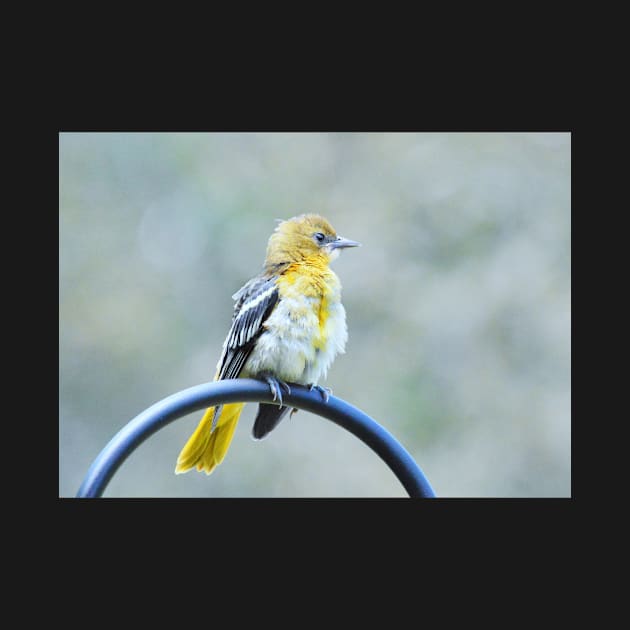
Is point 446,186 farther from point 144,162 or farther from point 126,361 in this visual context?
point 126,361

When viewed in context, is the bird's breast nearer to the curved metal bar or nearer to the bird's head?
the bird's head

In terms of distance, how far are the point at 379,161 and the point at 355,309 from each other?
5.06ft

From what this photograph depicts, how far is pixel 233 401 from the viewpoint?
2.90 m

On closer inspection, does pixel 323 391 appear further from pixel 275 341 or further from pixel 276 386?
pixel 275 341

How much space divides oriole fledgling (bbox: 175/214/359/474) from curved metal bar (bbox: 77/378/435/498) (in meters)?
0.33

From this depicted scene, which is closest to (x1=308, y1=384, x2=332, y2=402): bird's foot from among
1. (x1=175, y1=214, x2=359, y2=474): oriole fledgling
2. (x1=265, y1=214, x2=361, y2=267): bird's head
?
(x1=175, y1=214, x2=359, y2=474): oriole fledgling

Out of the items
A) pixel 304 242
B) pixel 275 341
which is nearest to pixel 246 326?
pixel 275 341

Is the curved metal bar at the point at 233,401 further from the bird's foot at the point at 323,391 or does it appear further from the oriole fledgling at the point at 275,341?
the oriole fledgling at the point at 275,341

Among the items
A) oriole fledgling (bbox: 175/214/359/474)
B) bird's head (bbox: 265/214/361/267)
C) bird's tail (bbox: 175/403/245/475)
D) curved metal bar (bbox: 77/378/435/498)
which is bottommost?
curved metal bar (bbox: 77/378/435/498)

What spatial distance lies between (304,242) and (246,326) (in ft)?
1.98

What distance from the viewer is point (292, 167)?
8.30 meters

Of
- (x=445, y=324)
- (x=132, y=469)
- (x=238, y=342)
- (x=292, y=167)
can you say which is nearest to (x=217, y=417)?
(x=238, y=342)

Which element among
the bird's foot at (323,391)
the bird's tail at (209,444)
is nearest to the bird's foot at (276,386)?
the bird's foot at (323,391)

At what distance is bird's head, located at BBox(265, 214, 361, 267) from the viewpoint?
4.08 m
